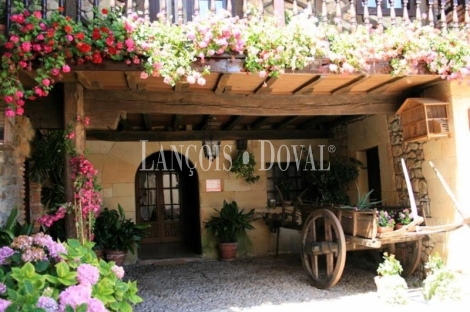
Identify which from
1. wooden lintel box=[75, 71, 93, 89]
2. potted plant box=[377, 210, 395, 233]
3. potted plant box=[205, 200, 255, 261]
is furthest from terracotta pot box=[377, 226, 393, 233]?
potted plant box=[205, 200, 255, 261]

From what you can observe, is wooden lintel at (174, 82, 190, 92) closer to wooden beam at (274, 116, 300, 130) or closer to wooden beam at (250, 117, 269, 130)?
wooden beam at (250, 117, 269, 130)

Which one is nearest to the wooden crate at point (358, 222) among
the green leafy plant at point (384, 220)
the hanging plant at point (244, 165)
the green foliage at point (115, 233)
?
the green leafy plant at point (384, 220)

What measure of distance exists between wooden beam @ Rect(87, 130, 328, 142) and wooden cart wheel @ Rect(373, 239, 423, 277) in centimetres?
295

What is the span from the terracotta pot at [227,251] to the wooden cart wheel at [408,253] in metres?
2.74

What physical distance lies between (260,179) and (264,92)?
11.8 feet

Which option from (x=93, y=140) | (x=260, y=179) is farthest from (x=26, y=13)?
(x=260, y=179)

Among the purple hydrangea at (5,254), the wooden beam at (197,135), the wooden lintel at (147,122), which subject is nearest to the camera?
the purple hydrangea at (5,254)

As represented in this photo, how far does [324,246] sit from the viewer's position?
17.8 ft

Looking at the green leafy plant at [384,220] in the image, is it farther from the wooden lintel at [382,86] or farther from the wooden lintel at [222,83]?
the wooden lintel at [222,83]

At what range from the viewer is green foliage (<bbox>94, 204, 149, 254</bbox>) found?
733 cm

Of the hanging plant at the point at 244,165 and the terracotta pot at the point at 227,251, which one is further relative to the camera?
the hanging plant at the point at 244,165

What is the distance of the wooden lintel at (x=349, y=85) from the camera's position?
480 centimetres

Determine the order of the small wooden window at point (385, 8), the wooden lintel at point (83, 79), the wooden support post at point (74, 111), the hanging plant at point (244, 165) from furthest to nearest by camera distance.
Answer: the hanging plant at point (244, 165) < the small wooden window at point (385, 8) < the wooden support post at point (74, 111) < the wooden lintel at point (83, 79)

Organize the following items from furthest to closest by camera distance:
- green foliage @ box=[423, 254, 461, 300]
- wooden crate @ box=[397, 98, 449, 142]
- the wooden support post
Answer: wooden crate @ box=[397, 98, 449, 142], green foliage @ box=[423, 254, 461, 300], the wooden support post
